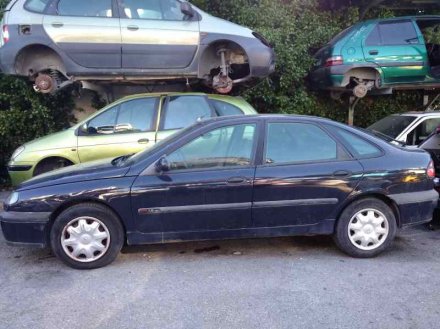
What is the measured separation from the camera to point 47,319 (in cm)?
331

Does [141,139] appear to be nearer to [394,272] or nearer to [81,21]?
[81,21]

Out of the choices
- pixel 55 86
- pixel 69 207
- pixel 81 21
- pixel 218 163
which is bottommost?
pixel 69 207

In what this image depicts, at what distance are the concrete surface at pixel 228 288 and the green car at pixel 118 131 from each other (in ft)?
5.25

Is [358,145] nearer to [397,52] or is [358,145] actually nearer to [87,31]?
[87,31]

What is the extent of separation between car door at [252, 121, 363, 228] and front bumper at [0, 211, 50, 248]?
78.0 inches

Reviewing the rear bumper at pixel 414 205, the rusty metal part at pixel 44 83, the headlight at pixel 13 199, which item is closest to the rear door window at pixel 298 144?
the rear bumper at pixel 414 205

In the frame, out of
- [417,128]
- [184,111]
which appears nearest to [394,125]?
[417,128]

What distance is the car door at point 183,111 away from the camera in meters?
6.27

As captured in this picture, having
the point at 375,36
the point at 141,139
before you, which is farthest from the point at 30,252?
the point at 375,36

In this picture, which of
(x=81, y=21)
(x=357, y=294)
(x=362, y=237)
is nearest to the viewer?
(x=357, y=294)

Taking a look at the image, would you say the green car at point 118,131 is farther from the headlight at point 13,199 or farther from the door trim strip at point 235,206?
the door trim strip at point 235,206

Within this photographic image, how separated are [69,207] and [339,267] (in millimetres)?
2622

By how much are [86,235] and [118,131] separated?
7.73 ft

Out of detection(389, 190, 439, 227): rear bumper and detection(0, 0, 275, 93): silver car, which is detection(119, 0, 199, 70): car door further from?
detection(389, 190, 439, 227): rear bumper
